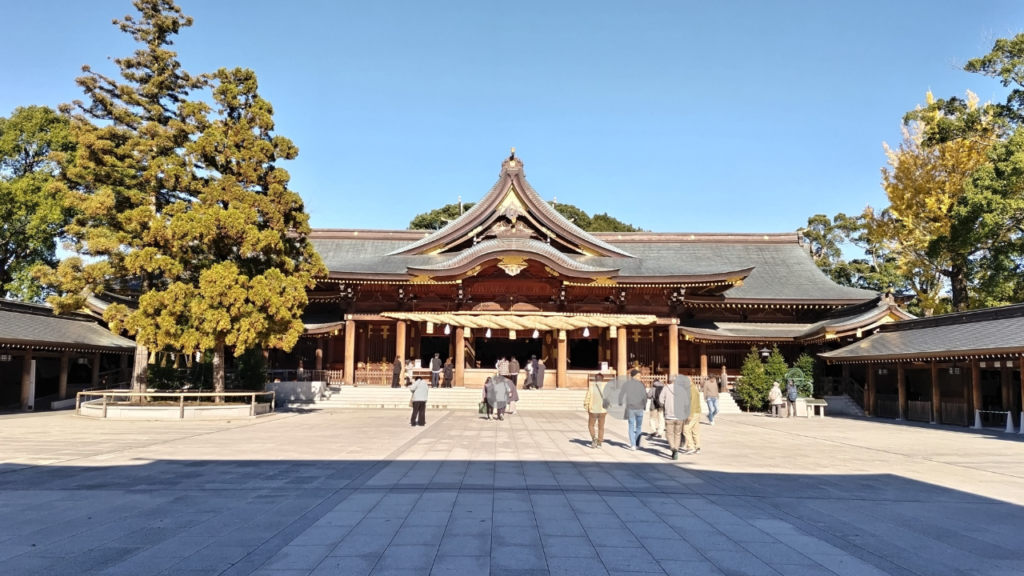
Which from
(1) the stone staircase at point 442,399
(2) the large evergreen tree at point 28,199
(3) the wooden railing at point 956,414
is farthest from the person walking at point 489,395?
(2) the large evergreen tree at point 28,199

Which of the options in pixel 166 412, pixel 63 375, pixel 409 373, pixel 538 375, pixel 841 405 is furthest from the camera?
pixel 409 373

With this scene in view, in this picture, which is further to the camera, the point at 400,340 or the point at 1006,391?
the point at 400,340

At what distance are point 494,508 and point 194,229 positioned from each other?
14107 mm

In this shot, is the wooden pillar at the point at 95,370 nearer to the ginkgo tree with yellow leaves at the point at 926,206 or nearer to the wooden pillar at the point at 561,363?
the wooden pillar at the point at 561,363

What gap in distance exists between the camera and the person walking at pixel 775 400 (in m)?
21.7

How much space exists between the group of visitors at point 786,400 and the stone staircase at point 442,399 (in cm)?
706

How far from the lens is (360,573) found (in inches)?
180

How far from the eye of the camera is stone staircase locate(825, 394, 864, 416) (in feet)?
77.0

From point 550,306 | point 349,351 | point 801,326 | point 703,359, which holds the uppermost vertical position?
point 550,306

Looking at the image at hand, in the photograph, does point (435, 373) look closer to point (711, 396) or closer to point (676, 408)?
point (711, 396)

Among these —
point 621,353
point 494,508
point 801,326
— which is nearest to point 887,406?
point 801,326

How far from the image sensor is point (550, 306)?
26281 millimetres

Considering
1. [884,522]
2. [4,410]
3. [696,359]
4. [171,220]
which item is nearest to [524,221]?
[696,359]

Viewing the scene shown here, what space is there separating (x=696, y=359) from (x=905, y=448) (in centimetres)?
1484
